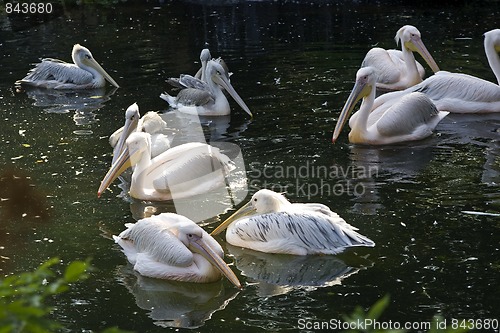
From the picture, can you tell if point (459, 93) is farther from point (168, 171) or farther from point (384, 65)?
point (168, 171)

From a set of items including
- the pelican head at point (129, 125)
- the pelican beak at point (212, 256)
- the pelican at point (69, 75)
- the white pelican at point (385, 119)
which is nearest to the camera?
the pelican beak at point (212, 256)

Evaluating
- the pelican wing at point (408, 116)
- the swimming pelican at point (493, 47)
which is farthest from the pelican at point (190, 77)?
the swimming pelican at point (493, 47)

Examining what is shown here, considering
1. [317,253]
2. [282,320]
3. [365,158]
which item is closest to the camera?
[282,320]

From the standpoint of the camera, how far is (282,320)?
4.51m

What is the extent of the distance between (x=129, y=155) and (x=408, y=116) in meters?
2.68

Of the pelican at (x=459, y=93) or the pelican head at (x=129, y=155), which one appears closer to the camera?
the pelican head at (x=129, y=155)

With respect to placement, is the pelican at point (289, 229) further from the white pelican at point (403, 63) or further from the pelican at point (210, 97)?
the white pelican at point (403, 63)

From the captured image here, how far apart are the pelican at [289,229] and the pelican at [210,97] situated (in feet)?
A: 11.2

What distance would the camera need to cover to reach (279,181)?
22.2 ft

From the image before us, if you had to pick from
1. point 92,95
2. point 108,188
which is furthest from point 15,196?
point 92,95

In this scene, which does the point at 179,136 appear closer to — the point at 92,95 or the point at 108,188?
the point at 108,188

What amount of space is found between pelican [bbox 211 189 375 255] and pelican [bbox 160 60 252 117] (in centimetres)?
341

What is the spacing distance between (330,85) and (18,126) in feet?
11.4

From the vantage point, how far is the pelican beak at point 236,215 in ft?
18.4
